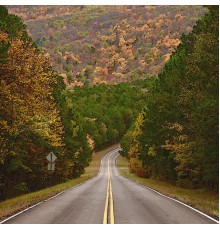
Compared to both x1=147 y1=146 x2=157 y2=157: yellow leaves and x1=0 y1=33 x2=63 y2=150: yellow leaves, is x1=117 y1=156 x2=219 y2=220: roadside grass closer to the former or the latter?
x1=147 y1=146 x2=157 y2=157: yellow leaves

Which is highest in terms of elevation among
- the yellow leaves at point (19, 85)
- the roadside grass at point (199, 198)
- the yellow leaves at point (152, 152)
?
the yellow leaves at point (19, 85)

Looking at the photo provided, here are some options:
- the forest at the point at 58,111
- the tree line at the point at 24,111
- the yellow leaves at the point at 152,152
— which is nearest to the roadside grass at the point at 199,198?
the forest at the point at 58,111

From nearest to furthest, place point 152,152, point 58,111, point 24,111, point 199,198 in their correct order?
point 24,111, point 58,111, point 199,198, point 152,152

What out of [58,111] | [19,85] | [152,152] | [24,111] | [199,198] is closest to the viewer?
[19,85]

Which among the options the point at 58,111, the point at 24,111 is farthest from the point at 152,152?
the point at 24,111

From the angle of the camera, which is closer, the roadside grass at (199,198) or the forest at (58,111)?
the roadside grass at (199,198)

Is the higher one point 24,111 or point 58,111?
point 58,111

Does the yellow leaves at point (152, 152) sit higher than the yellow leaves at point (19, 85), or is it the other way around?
the yellow leaves at point (19, 85)

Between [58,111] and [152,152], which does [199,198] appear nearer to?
[58,111]

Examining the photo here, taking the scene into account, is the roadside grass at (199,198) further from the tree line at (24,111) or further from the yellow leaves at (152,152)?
the tree line at (24,111)

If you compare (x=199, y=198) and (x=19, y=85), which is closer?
(x=19, y=85)

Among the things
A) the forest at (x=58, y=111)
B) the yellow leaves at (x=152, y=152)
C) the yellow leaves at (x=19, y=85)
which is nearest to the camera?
the yellow leaves at (x=19, y=85)

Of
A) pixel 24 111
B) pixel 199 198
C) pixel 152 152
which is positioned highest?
pixel 24 111

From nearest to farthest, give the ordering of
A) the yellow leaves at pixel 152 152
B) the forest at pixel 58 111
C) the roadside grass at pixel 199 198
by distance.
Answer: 1. the roadside grass at pixel 199 198
2. the forest at pixel 58 111
3. the yellow leaves at pixel 152 152
